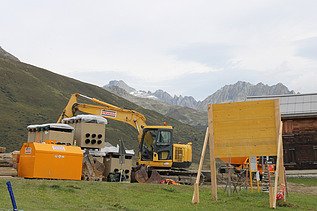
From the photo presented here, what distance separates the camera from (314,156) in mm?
41438

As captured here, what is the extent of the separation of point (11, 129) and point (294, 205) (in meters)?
79.2

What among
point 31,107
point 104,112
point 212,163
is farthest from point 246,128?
point 31,107

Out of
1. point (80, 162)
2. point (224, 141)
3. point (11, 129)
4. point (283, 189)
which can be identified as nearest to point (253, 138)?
point (224, 141)

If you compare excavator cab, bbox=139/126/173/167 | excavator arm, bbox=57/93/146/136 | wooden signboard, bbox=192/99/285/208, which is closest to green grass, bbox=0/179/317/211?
wooden signboard, bbox=192/99/285/208

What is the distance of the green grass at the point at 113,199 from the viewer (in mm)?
13141

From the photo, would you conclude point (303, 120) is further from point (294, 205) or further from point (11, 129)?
point (11, 129)

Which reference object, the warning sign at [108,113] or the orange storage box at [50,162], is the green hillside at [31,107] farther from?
the orange storage box at [50,162]

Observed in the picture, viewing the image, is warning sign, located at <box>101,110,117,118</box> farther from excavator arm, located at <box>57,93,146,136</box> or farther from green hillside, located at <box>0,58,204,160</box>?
green hillside, located at <box>0,58,204,160</box>

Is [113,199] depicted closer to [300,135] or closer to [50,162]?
[50,162]

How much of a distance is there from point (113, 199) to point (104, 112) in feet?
48.8

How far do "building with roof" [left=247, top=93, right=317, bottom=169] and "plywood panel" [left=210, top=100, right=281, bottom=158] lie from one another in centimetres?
2682

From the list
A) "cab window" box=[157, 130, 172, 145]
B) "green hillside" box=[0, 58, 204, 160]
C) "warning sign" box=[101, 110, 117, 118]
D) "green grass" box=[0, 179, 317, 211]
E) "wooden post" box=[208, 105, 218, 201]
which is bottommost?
"green grass" box=[0, 179, 317, 211]

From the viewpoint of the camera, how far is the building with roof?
4150 cm

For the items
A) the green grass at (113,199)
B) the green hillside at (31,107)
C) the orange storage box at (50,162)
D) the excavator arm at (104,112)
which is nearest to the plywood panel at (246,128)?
the green grass at (113,199)
